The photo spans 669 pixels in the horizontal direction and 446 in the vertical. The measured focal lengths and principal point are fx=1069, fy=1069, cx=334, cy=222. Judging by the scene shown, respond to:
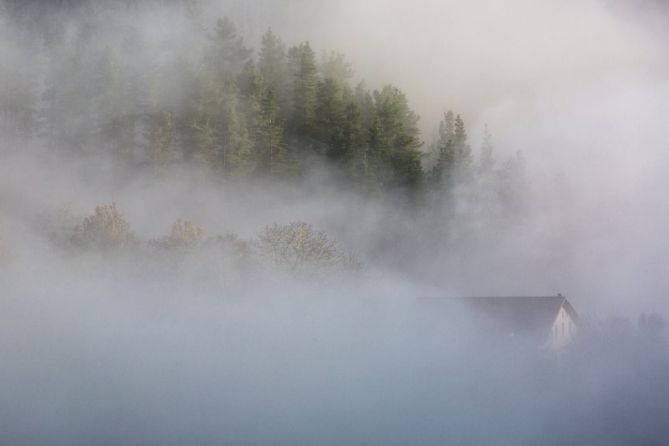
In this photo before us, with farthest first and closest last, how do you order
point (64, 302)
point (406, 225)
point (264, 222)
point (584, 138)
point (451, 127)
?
1. point (584, 138)
2. point (451, 127)
3. point (406, 225)
4. point (264, 222)
5. point (64, 302)

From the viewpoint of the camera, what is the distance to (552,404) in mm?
61312

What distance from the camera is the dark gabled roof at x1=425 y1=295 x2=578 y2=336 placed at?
254ft

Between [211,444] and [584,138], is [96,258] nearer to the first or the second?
[211,444]

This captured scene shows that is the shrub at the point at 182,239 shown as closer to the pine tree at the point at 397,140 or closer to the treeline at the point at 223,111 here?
the treeline at the point at 223,111

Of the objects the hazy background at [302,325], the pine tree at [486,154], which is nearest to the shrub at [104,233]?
the hazy background at [302,325]

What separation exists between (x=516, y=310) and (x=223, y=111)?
1060 inches

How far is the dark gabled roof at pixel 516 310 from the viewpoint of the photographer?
77.6 metres

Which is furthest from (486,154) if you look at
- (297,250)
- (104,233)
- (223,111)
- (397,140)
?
(104,233)

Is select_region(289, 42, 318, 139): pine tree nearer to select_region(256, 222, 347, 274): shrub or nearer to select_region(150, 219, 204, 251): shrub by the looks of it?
select_region(256, 222, 347, 274): shrub

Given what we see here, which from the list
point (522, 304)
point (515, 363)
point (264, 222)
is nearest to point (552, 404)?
point (515, 363)

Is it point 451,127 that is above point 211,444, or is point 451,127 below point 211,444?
above

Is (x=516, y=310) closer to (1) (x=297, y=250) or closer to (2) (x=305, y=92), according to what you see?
(1) (x=297, y=250)

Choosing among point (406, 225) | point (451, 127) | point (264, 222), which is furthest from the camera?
point (451, 127)

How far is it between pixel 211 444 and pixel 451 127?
47178 mm
